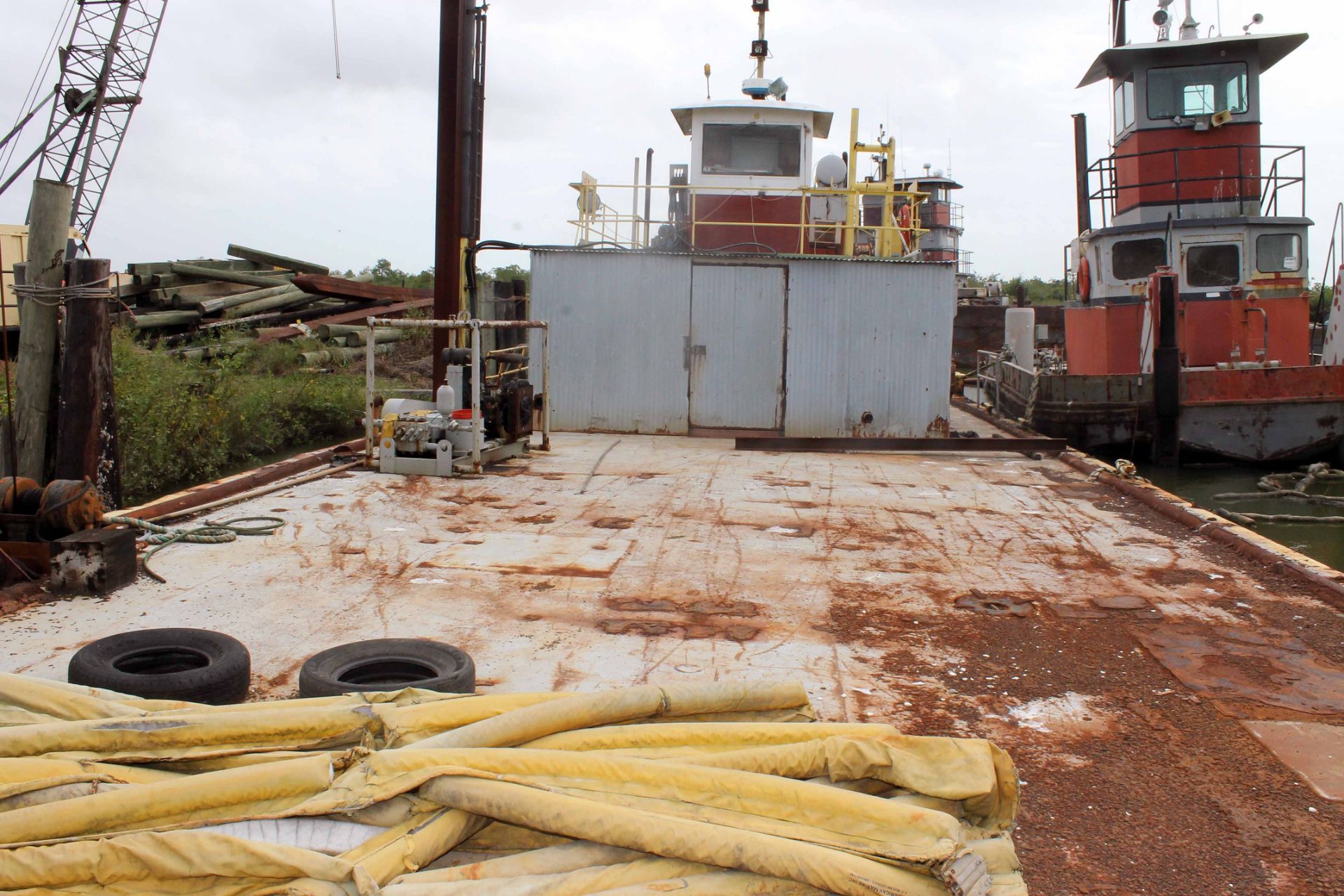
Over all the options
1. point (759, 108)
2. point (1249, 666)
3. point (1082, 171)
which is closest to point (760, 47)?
point (759, 108)

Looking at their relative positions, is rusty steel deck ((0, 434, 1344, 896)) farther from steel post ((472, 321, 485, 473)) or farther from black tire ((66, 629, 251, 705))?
steel post ((472, 321, 485, 473))

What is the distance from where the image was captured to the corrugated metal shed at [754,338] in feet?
45.8

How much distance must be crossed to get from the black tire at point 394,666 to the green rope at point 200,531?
2457 mm

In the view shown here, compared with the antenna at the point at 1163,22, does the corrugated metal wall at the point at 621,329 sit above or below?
below

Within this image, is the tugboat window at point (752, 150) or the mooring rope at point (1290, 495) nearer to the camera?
the mooring rope at point (1290, 495)

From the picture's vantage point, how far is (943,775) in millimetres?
3092

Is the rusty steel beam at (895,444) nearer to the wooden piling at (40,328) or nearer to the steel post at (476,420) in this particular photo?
the steel post at (476,420)

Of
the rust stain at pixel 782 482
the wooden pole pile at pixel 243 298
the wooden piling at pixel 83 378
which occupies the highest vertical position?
the wooden pole pile at pixel 243 298

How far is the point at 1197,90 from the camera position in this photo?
1734 cm

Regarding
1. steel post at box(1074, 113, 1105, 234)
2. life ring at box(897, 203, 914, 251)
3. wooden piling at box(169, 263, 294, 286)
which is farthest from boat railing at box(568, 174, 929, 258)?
wooden piling at box(169, 263, 294, 286)

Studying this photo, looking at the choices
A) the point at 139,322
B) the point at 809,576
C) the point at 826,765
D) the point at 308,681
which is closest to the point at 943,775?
the point at 826,765

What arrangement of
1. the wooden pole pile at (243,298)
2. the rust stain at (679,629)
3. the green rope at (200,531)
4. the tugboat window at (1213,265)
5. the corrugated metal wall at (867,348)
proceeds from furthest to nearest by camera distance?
the wooden pole pile at (243,298)
the tugboat window at (1213,265)
the corrugated metal wall at (867,348)
the green rope at (200,531)
the rust stain at (679,629)

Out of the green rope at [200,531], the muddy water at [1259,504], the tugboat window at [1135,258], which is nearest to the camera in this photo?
the green rope at [200,531]

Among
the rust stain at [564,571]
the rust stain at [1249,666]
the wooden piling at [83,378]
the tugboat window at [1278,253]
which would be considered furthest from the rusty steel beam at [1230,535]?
the wooden piling at [83,378]
